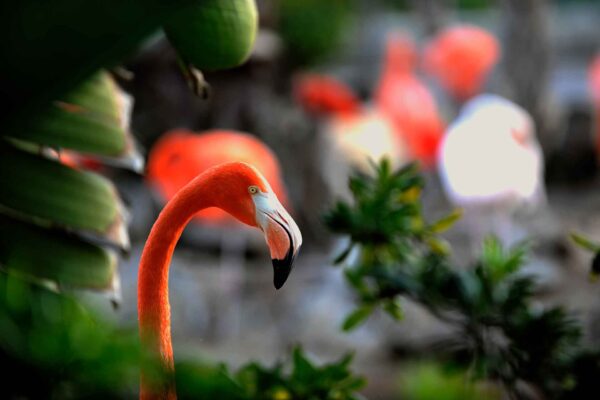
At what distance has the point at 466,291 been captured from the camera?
2.62ft

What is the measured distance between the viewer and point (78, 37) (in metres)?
0.28

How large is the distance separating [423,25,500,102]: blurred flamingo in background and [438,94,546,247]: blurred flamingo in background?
4.18 ft

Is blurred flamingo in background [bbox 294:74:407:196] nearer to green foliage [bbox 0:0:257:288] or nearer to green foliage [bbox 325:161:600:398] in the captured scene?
green foliage [bbox 325:161:600:398]

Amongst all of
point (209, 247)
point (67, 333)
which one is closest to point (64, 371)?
point (67, 333)

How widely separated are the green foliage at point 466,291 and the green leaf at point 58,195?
203mm

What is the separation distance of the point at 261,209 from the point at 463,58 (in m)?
4.70

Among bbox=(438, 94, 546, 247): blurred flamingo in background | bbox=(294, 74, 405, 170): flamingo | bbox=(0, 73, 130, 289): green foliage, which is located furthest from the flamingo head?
bbox=(294, 74, 405, 170): flamingo

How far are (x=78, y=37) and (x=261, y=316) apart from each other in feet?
12.4

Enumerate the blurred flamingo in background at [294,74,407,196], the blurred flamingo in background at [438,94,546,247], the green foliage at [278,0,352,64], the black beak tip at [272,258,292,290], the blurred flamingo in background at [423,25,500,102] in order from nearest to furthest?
1. the black beak tip at [272,258,292,290]
2. the blurred flamingo in background at [438,94,546,247]
3. the blurred flamingo in background at [294,74,407,196]
4. the blurred flamingo in background at [423,25,500,102]
5. the green foliage at [278,0,352,64]

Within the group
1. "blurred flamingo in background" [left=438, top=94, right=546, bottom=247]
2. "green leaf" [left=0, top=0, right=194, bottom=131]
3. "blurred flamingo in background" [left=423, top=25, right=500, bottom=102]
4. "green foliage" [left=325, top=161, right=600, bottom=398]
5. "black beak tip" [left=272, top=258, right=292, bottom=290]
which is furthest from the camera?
"blurred flamingo in background" [left=423, top=25, right=500, bottom=102]

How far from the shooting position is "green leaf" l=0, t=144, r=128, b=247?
61cm

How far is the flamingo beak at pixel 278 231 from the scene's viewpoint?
0.51 metres

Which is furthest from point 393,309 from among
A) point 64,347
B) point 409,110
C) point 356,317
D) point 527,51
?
point 527,51

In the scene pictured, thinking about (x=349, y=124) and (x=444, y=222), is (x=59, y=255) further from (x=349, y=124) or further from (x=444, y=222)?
(x=349, y=124)
